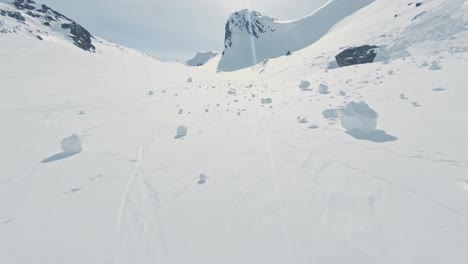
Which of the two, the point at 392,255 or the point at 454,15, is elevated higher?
the point at 454,15

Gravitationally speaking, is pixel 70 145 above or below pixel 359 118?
below

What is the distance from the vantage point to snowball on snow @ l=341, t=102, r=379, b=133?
5.50m

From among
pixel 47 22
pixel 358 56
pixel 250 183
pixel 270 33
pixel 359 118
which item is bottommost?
pixel 250 183

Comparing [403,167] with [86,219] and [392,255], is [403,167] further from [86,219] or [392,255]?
[86,219]

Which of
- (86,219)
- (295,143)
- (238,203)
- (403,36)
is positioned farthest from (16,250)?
(403,36)

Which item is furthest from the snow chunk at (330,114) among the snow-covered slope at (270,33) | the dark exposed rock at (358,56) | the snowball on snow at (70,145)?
the snow-covered slope at (270,33)

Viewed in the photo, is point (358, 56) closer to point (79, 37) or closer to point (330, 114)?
point (330, 114)

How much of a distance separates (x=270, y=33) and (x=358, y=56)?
288ft

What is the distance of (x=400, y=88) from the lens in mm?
8312

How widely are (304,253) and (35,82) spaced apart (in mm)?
16200

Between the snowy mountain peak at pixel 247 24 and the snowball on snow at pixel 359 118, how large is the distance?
99.9 metres

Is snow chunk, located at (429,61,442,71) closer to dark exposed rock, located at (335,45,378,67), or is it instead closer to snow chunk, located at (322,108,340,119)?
snow chunk, located at (322,108,340,119)

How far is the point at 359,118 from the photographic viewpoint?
18.4 ft

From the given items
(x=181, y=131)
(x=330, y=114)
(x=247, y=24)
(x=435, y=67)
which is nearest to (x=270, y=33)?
(x=247, y=24)
